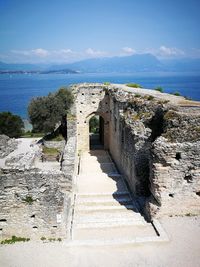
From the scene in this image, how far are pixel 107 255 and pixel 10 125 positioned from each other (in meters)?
23.7

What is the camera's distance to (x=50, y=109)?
2167 centimetres

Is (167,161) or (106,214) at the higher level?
(167,161)

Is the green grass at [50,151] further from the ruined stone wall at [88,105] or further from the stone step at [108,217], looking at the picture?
the stone step at [108,217]

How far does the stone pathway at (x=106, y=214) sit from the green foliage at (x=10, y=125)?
15913 millimetres

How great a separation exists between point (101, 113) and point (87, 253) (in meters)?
13.8

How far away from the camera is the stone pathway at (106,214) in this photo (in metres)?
9.42

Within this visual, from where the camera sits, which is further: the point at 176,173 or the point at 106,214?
the point at 106,214

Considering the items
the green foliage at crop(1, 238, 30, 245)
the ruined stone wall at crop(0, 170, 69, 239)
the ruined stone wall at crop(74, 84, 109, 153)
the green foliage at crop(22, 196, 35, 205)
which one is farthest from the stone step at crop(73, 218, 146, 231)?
the ruined stone wall at crop(74, 84, 109, 153)

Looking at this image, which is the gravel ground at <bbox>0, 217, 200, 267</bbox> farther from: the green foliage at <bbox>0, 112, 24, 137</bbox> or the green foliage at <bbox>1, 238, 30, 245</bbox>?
the green foliage at <bbox>0, 112, 24, 137</bbox>

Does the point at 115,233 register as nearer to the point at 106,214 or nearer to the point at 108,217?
the point at 108,217

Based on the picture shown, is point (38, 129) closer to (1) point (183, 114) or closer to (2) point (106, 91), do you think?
(2) point (106, 91)

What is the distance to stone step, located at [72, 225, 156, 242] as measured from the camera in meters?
9.42

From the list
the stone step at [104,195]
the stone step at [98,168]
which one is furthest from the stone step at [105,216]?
the stone step at [98,168]

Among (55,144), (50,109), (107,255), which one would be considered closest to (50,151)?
(55,144)
